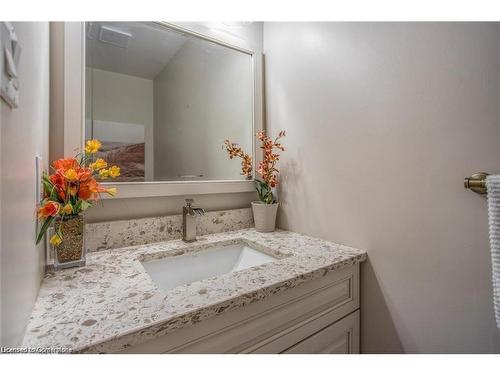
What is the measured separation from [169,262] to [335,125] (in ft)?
2.63

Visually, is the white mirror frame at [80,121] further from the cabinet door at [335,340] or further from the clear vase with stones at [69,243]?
the cabinet door at [335,340]

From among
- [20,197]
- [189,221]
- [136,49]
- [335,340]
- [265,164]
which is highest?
[136,49]

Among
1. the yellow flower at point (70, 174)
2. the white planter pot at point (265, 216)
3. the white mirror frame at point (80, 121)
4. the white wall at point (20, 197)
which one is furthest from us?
the white planter pot at point (265, 216)

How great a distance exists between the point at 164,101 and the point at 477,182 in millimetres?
1052

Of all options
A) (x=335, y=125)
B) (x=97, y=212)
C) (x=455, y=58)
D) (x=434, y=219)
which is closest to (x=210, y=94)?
(x=335, y=125)

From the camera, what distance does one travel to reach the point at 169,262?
884mm

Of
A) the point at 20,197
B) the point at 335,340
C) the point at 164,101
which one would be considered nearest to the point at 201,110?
the point at 164,101

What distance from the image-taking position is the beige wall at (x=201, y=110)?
101cm

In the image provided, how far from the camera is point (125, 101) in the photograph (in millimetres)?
918

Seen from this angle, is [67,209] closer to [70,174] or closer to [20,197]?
[70,174]

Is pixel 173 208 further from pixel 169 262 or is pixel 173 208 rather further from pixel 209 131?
pixel 209 131

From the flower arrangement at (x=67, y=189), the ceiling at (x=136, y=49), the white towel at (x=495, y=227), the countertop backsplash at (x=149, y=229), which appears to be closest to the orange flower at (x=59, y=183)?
the flower arrangement at (x=67, y=189)

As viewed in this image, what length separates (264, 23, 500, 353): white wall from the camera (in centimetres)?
60

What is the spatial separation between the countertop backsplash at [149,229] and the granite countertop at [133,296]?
0.04 meters
